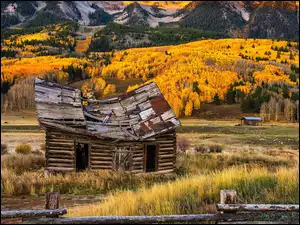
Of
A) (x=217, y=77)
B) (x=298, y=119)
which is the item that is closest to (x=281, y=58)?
(x=217, y=77)

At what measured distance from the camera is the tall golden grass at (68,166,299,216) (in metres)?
6.94

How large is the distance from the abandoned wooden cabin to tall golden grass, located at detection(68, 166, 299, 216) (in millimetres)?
7721

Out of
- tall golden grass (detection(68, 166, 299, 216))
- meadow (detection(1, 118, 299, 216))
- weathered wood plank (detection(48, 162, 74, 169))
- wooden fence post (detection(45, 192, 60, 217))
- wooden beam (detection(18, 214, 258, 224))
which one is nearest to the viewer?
wooden beam (detection(18, 214, 258, 224))

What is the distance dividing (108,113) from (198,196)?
1270 cm

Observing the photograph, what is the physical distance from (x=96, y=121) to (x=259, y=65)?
376 feet

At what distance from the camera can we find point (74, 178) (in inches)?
603

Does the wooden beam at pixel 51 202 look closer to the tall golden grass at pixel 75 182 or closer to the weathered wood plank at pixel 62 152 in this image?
the tall golden grass at pixel 75 182

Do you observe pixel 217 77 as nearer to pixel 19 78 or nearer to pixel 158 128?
pixel 19 78

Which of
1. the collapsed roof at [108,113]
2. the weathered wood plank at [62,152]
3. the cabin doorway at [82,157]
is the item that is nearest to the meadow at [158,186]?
the weathered wood plank at [62,152]

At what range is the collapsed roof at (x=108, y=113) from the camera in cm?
1703

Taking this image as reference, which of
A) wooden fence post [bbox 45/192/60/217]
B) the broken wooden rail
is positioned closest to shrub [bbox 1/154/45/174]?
wooden fence post [bbox 45/192/60/217]

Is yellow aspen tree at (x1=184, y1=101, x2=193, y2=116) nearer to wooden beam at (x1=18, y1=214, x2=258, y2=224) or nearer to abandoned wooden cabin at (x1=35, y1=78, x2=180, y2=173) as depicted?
abandoned wooden cabin at (x1=35, y1=78, x2=180, y2=173)

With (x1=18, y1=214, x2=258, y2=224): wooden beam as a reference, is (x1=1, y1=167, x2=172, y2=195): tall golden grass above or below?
below

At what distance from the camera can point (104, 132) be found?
17109 millimetres
